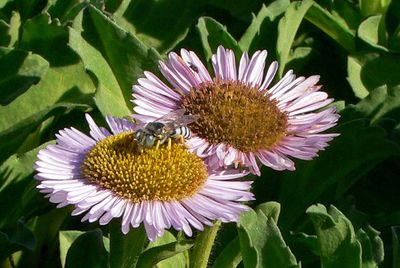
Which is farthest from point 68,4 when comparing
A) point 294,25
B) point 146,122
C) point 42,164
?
point 42,164

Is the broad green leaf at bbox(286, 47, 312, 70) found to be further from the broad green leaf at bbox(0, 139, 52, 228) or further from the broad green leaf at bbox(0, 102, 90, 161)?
the broad green leaf at bbox(0, 139, 52, 228)

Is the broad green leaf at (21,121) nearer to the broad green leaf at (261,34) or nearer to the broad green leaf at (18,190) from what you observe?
the broad green leaf at (18,190)

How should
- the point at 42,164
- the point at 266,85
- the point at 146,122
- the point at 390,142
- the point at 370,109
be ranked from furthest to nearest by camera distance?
the point at 370,109 → the point at 390,142 → the point at 266,85 → the point at 146,122 → the point at 42,164

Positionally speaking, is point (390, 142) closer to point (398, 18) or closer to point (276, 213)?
point (276, 213)

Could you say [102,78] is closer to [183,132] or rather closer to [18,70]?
[18,70]

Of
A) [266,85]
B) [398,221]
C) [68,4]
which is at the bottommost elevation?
[68,4]

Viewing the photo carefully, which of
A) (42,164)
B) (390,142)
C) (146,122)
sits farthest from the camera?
(390,142)

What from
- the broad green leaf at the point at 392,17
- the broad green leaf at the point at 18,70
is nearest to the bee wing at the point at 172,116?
the broad green leaf at the point at 18,70
